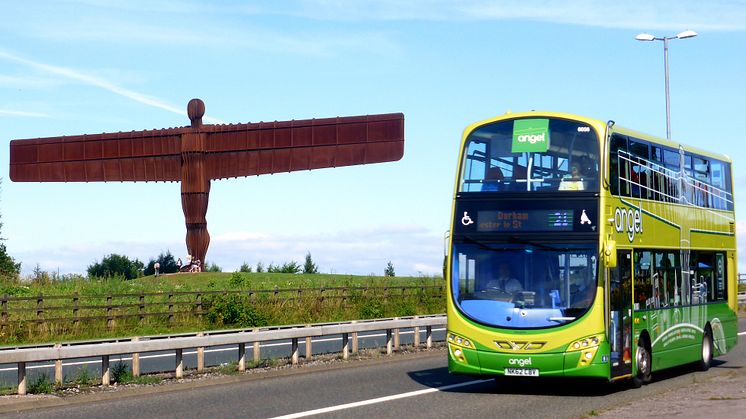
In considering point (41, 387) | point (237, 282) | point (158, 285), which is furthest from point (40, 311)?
point (41, 387)

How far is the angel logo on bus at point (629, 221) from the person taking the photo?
56.3ft

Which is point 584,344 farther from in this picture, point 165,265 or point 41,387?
point 165,265

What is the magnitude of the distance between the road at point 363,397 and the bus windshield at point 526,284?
1.28m

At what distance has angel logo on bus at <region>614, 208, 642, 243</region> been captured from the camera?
56.3 ft

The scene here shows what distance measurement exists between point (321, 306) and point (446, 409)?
89.8 ft

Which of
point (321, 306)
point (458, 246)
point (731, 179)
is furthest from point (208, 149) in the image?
point (458, 246)

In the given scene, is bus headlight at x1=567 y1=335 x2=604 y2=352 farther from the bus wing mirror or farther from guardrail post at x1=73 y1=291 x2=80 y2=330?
guardrail post at x1=73 y1=291 x2=80 y2=330

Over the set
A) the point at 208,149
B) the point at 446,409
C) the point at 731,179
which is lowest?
the point at 446,409

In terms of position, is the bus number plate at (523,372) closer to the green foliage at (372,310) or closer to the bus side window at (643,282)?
the bus side window at (643,282)

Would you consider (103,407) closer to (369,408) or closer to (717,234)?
(369,408)

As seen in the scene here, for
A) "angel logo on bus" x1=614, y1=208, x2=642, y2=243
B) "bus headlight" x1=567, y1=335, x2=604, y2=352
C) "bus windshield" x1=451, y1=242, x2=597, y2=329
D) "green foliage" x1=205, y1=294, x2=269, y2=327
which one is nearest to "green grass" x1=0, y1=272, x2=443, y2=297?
"green foliage" x1=205, y1=294, x2=269, y2=327

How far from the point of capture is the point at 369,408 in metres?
14.9

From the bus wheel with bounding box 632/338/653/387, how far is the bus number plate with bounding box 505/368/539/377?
2.63m

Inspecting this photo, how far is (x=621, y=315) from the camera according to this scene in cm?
1738
